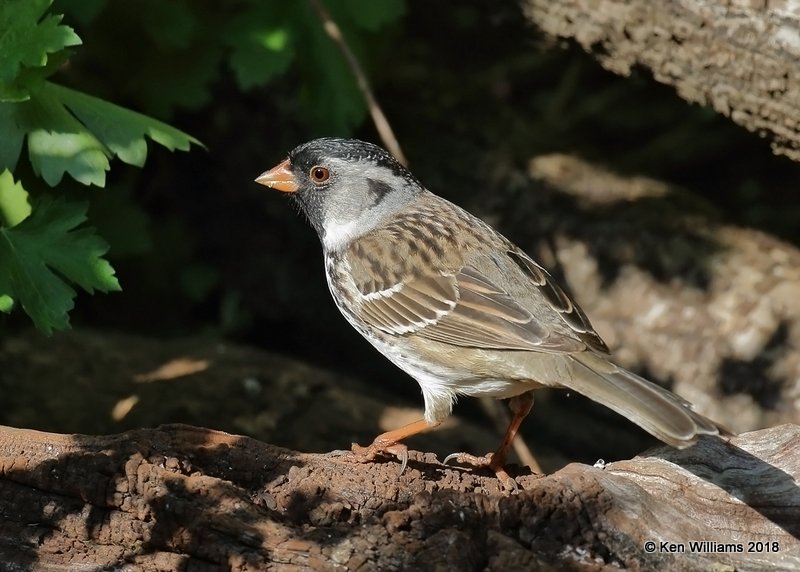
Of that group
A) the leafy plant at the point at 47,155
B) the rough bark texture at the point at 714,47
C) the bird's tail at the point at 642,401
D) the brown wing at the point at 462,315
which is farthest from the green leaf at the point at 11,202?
the rough bark texture at the point at 714,47

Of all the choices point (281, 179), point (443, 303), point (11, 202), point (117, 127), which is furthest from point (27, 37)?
point (443, 303)

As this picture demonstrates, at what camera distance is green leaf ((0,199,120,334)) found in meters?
4.42

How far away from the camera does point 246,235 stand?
25.3 ft

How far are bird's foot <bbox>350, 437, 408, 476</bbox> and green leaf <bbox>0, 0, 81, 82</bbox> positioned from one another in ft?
6.46

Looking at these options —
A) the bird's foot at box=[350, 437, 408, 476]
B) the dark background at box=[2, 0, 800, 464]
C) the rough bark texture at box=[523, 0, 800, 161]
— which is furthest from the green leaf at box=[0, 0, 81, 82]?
the rough bark texture at box=[523, 0, 800, 161]

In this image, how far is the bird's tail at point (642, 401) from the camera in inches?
150

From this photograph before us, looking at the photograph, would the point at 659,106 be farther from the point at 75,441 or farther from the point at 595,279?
the point at 75,441

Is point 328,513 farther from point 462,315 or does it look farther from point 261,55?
point 261,55

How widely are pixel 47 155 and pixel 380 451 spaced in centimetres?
187

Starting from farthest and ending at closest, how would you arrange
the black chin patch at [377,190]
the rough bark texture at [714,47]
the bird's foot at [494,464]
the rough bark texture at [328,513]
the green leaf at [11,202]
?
the black chin patch at [377,190] → the rough bark texture at [714,47] → the green leaf at [11,202] → the bird's foot at [494,464] → the rough bark texture at [328,513]

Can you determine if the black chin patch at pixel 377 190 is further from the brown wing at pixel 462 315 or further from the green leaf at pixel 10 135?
the green leaf at pixel 10 135

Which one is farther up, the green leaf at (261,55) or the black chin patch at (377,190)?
the green leaf at (261,55)

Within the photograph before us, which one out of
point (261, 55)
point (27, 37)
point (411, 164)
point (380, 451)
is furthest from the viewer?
point (411, 164)

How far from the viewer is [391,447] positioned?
447cm
